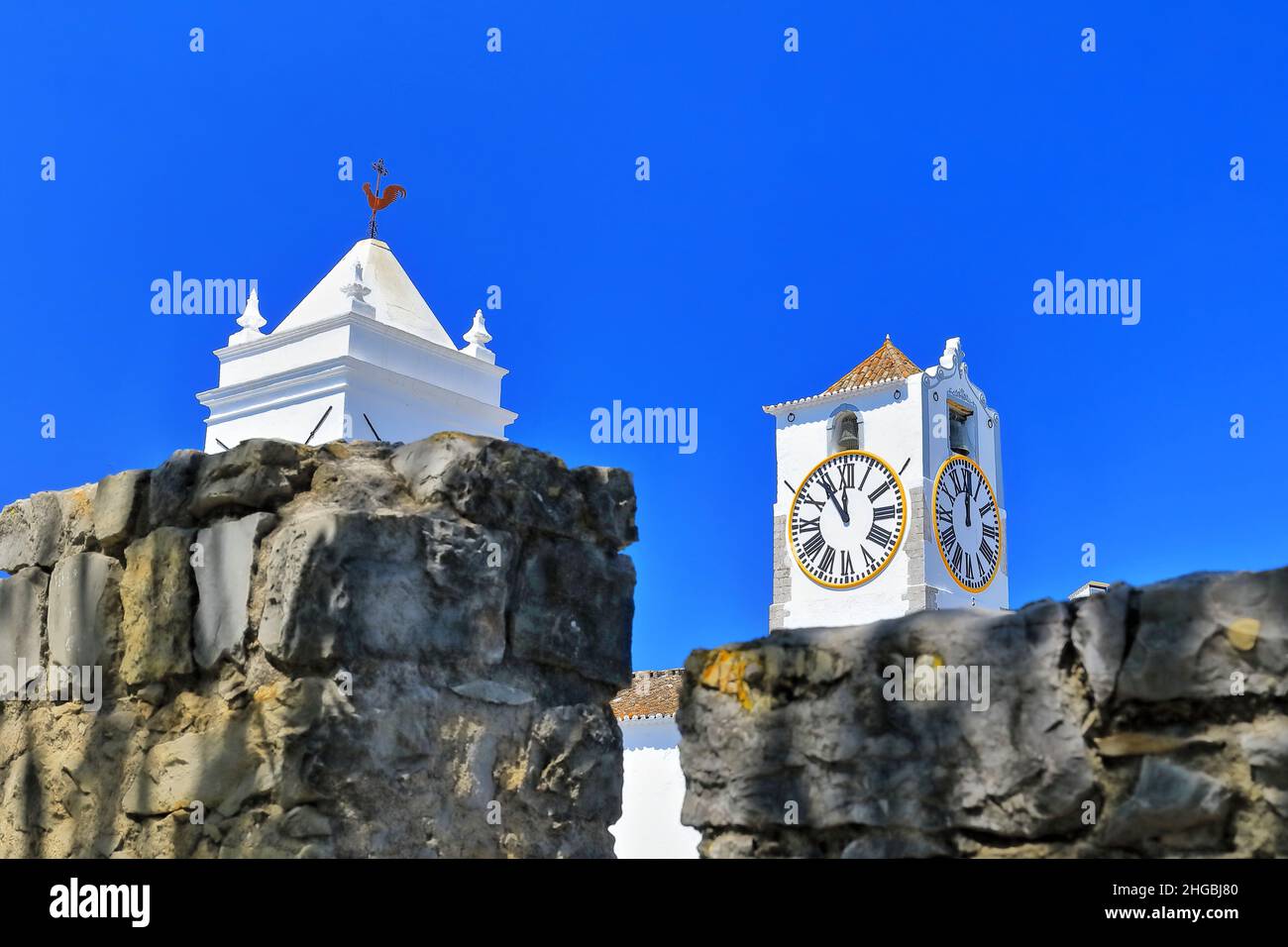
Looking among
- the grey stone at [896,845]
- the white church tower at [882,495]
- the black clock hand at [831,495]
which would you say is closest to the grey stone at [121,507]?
the grey stone at [896,845]

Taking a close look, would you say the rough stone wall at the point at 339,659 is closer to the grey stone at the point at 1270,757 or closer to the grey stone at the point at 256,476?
the grey stone at the point at 256,476

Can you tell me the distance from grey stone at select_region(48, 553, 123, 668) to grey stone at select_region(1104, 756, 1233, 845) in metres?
2.97

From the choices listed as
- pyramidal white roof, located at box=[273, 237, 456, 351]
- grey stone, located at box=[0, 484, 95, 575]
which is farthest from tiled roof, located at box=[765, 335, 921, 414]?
grey stone, located at box=[0, 484, 95, 575]

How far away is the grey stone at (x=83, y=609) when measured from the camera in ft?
14.3

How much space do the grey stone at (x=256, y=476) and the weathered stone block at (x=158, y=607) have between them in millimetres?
136

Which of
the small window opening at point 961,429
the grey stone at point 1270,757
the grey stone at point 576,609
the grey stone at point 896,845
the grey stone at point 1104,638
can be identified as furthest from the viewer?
the small window opening at point 961,429

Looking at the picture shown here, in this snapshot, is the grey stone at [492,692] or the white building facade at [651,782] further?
the white building facade at [651,782]

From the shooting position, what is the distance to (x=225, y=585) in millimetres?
4043

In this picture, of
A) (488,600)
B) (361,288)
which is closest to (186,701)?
(488,600)

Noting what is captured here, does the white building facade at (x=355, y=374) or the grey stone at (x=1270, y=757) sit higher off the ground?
the white building facade at (x=355, y=374)

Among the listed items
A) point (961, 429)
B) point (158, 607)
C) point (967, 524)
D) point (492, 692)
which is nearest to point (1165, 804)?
point (492, 692)

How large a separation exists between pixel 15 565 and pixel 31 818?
0.83 m

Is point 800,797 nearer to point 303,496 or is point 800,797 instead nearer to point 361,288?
point 303,496

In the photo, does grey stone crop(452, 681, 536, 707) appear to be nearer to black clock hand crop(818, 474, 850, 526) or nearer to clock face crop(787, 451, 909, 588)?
clock face crop(787, 451, 909, 588)
